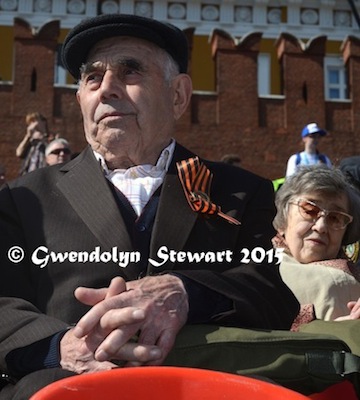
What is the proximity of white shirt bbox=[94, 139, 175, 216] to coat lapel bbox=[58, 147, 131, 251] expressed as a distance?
7 centimetres

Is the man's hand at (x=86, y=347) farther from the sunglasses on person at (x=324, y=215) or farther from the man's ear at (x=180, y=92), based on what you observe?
the sunglasses on person at (x=324, y=215)

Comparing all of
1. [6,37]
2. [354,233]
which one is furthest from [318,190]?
[6,37]

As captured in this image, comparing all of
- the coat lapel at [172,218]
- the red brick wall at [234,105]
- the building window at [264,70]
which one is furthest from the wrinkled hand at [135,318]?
the building window at [264,70]

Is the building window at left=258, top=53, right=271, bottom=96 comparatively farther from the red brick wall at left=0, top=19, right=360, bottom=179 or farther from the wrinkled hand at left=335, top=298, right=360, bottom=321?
the wrinkled hand at left=335, top=298, right=360, bottom=321

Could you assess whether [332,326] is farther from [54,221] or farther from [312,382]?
[54,221]

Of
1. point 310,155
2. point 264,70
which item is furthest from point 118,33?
point 264,70

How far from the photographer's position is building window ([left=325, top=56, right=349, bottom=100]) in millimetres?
20547

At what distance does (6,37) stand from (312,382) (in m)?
20.5

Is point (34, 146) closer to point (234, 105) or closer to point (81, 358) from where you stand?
point (81, 358)

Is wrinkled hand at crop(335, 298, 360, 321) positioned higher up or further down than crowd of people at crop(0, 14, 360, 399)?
further down

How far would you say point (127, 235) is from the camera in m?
2.78

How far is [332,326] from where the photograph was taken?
9.27 feet

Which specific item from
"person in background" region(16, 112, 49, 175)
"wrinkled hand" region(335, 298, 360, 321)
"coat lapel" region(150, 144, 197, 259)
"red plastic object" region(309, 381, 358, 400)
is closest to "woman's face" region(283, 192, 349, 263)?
"wrinkled hand" region(335, 298, 360, 321)

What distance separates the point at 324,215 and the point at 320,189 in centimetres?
11
